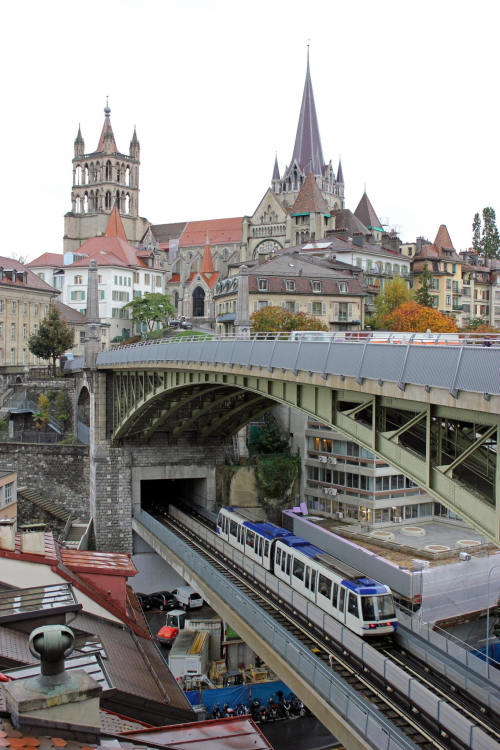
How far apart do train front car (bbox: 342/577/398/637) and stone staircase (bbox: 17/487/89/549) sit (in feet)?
89.7

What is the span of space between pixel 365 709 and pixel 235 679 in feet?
59.2

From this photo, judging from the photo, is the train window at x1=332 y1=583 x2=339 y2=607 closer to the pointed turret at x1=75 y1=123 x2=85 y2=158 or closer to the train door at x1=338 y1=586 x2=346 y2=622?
the train door at x1=338 y1=586 x2=346 y2=622

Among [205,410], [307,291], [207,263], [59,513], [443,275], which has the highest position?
[207,263]

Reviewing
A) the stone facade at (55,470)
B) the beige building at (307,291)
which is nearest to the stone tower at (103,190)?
the beige building at (307,291)

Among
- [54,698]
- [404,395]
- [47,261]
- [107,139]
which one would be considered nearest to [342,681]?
[404,395]

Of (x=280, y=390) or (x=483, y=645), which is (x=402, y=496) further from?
(x=280, y=390)

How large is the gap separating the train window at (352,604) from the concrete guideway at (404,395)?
6.39 m

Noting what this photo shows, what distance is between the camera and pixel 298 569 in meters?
29.4

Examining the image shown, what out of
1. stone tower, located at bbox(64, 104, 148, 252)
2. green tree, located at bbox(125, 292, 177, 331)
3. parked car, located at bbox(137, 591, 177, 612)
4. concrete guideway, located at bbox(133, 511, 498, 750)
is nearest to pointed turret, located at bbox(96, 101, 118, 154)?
stone tower, located at bbox(64, 104, 148, 252)

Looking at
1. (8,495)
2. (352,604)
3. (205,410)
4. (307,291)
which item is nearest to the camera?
(352,604)

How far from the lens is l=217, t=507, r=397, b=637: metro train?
24547 mm

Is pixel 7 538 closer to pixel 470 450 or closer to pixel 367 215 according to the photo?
pixel 470 450

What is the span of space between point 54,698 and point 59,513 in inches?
1824

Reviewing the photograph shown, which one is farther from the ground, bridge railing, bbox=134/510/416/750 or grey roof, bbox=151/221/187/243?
grey roof, bbox=151/221/187/243
